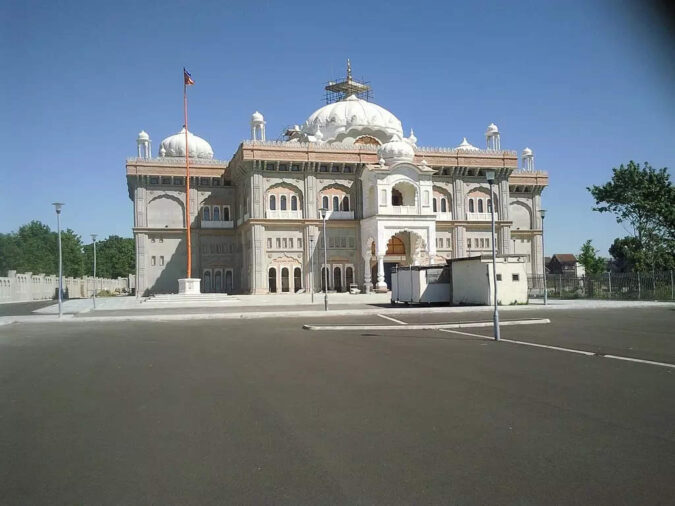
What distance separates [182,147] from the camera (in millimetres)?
60094

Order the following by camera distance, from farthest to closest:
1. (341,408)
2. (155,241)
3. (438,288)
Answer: (155,241) → (438,288) → (341,408)

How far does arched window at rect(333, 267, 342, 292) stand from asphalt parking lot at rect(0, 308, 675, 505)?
3863cm

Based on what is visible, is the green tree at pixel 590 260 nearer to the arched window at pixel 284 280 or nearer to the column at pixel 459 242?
the column at pixel 459 242

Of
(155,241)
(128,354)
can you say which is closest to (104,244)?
(155,241)

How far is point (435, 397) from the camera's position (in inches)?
304

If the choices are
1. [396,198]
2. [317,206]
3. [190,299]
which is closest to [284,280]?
[317,206]

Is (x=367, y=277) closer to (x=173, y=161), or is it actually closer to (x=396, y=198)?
(x=396, y=198)

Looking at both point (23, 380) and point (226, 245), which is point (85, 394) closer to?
point (23, 380)

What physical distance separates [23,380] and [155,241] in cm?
4641

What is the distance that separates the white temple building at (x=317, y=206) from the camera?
49656mm

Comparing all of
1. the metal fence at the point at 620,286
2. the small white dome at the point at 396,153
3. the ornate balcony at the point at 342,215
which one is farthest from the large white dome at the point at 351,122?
the metal fence at the point at 620,286

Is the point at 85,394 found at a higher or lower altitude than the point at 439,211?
lower

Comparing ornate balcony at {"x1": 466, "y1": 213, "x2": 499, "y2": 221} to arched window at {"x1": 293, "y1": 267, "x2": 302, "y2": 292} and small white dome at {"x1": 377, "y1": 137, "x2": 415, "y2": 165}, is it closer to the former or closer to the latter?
small white dome at {"x1": 377, "y1": 137, "x2": 415, "y2": 165}

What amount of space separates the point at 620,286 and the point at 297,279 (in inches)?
1024
